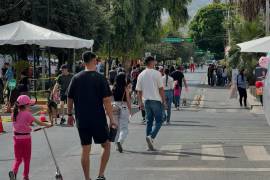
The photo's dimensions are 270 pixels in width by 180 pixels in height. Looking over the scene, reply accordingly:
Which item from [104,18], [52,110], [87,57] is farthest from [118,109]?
[104,18]

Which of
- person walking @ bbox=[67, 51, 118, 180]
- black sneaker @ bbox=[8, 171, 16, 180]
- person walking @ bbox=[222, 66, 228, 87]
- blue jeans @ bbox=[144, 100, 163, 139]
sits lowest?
person walking @ bbox=[222, 66, 228, 87]

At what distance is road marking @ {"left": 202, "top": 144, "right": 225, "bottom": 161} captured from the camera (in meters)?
12.5

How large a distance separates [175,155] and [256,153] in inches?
59.2

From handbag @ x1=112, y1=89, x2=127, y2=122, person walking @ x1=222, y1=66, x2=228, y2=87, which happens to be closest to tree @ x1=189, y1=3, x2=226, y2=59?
person walking @ x1=222, y1=66, x2=228, y2=87

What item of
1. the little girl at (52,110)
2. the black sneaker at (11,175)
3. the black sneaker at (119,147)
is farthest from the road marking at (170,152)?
the little girl at (52,110)

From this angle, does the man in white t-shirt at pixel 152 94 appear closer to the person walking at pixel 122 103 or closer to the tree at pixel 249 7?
the person walking at pixel 122 103

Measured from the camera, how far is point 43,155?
13.1 metres

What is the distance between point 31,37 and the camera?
24094 millimetres

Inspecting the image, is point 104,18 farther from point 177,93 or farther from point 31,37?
point 31,37

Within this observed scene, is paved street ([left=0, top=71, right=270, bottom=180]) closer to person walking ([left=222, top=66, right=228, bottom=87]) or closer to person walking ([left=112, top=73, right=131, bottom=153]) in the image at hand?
person walking ([left=112, top=73, right=131, bottom=153])

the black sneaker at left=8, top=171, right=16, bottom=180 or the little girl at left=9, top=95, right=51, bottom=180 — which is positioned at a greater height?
the little girl at left=9, top=95, right=51, bottom=180

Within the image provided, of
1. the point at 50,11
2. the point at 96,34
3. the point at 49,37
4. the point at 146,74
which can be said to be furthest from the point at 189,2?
the point at 146,74

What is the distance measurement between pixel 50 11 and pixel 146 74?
2203 centimetres

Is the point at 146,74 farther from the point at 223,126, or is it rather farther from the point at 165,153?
the point at 223,126
